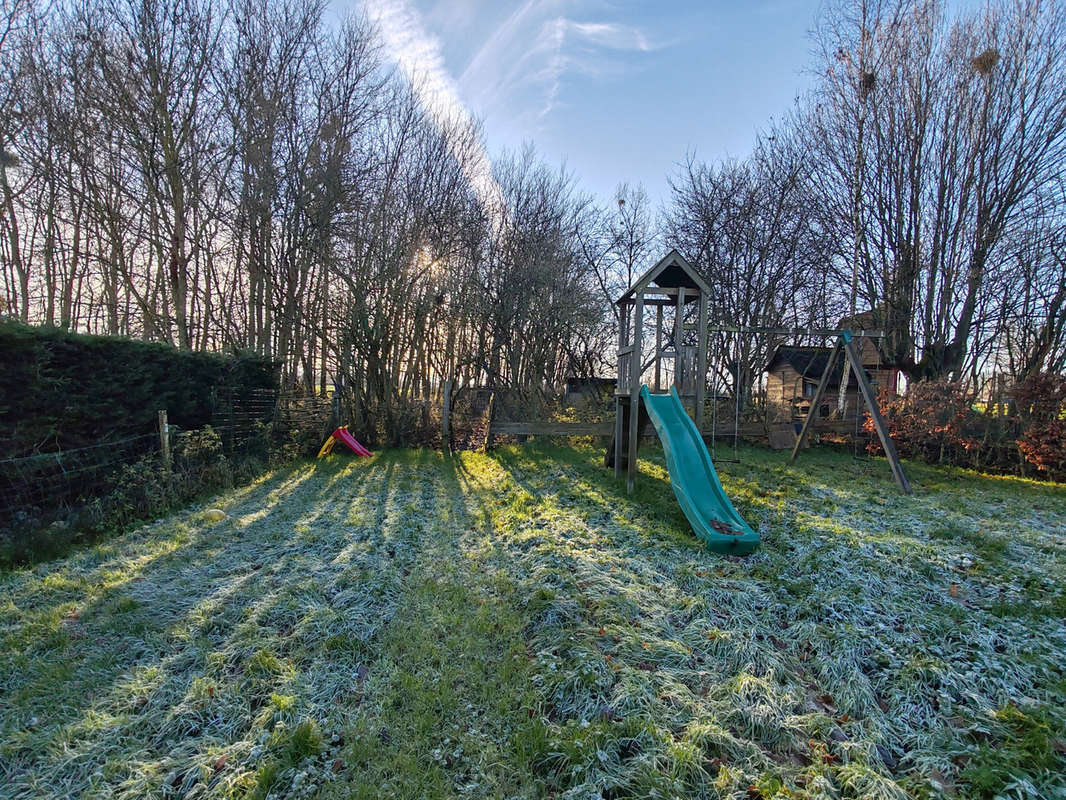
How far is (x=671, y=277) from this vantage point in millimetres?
8133

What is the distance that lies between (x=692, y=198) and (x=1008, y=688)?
50.0 ft

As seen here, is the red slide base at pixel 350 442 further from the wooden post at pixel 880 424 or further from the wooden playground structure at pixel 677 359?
the wooden post at pixel 880 424

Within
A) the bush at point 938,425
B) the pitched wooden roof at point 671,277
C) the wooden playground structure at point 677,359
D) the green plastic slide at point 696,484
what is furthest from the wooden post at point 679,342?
the bush at point 938,425

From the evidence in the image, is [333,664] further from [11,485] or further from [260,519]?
[11,485]

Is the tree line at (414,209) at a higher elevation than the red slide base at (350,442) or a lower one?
higher

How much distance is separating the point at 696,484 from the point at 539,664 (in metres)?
3.44

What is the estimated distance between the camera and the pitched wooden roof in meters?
7.52

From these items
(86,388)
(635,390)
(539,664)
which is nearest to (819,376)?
(635,390)

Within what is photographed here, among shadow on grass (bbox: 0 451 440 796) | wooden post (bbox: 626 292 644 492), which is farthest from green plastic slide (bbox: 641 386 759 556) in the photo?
shadow on grass (bbox: 0 451 440 796)

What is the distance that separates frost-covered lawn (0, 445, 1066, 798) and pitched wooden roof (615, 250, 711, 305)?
4046 millimetres

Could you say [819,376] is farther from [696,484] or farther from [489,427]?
[696,484]

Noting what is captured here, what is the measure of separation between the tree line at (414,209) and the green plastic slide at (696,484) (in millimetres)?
6988

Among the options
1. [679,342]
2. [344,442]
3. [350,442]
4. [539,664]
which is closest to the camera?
[539,664]

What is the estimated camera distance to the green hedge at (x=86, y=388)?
4762mm
